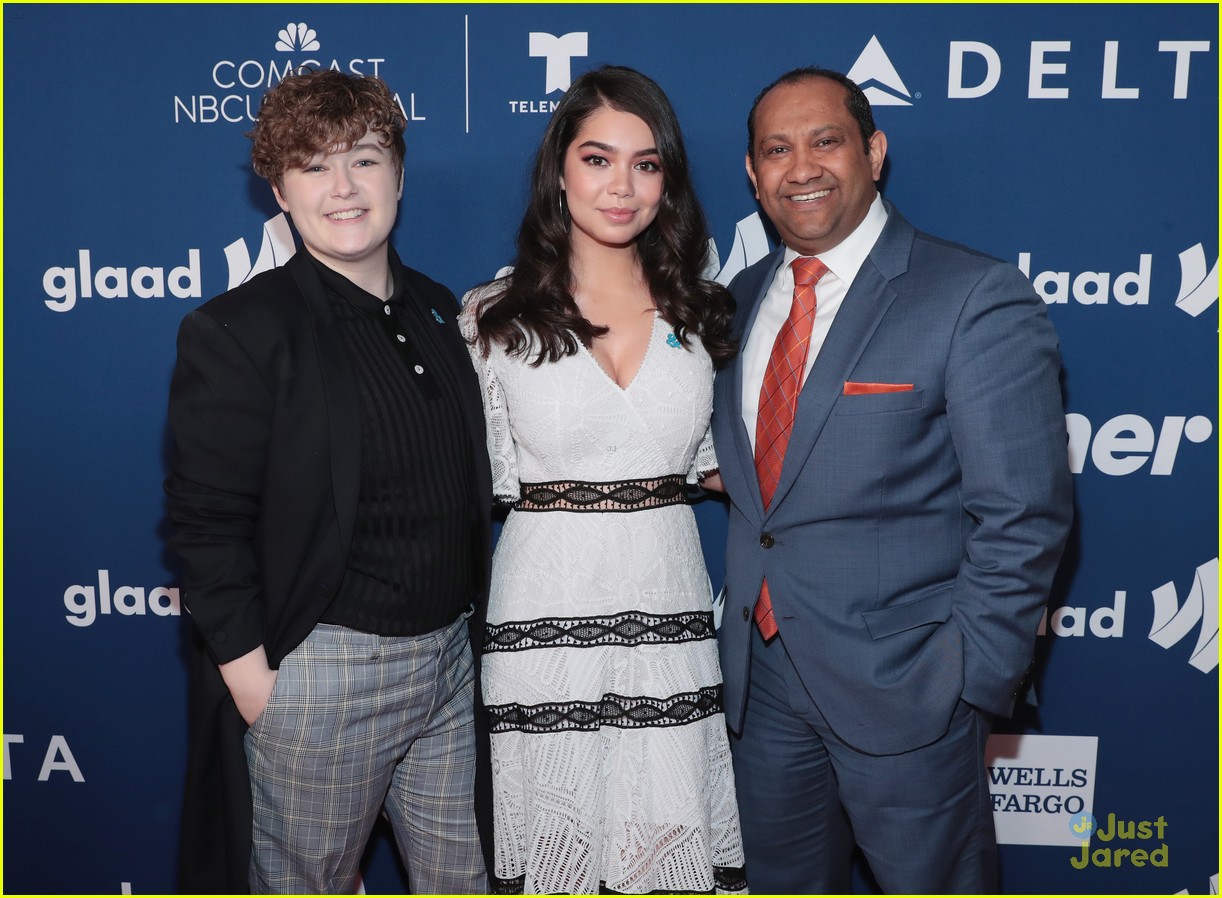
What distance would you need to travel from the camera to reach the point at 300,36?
245 centimetres

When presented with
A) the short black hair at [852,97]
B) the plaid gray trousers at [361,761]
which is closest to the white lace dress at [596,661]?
the plaid gray trousers at [361,761]

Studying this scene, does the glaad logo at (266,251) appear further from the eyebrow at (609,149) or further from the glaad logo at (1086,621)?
the glaad logo at (1086,621)

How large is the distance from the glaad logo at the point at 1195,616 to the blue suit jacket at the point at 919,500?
0.91 meters

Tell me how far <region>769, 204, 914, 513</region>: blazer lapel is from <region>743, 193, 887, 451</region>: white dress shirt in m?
0.04

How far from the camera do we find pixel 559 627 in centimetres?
198

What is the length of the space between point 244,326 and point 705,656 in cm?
110

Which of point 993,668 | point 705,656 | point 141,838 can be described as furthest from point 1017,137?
point 141,838

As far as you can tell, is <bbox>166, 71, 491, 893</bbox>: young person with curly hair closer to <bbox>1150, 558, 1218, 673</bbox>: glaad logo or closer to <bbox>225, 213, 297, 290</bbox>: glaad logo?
<bbox>225, 213, 297, 290</bbox>: glaad logo

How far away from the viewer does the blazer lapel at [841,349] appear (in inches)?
74.4

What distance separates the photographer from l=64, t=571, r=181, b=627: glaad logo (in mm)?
2697

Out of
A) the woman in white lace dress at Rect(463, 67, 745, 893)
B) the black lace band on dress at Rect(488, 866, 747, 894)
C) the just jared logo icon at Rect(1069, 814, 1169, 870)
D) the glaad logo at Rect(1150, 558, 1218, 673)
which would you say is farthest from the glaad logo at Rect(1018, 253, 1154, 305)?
the black lace band on dress at Rect(488, 866, 747, 894)

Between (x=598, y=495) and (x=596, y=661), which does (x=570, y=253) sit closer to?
(x=598, y=495)

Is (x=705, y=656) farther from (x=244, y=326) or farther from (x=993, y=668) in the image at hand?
(x=244, y=326)

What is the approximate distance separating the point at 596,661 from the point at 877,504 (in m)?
0.63
